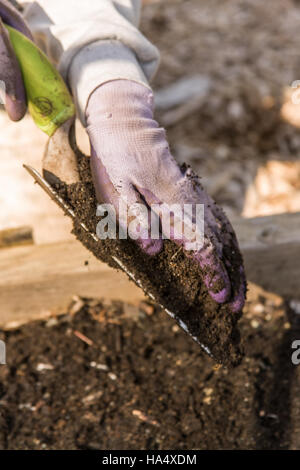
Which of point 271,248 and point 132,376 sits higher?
point 271,248

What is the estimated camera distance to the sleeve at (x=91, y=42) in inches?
62.4

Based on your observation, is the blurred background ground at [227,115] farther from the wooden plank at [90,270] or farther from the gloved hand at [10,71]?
the gloved hand at [10,71]

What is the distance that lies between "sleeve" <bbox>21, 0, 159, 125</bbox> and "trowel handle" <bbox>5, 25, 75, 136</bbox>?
117 millimetres

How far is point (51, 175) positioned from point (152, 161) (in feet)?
0.85

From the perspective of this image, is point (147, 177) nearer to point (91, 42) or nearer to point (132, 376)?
point (91, 42)

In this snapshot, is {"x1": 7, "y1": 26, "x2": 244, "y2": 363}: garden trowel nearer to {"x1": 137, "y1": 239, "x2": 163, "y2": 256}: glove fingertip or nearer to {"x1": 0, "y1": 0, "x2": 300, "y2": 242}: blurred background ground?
{"x1": 137, "y1": 239, "x2": 163, "y2": 256}: glove fingertip

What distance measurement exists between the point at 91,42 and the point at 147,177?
535 mm

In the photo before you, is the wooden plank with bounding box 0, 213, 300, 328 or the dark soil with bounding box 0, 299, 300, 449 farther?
the wooden plank with bounding box 0, 213, 300, 328

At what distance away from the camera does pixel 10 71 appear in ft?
4.65

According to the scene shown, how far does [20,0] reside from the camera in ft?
6.53

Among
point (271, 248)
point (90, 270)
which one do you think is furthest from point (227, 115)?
point (90, 270)

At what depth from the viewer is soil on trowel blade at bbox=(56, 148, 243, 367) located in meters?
1.39

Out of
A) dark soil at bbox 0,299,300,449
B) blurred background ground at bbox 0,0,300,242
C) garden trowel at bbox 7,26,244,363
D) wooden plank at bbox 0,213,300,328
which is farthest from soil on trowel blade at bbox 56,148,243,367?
blurred background ground at bbox 0,0,300,242

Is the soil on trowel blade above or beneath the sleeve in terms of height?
beneath
